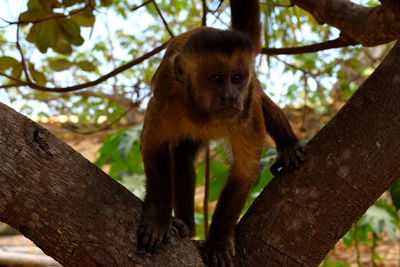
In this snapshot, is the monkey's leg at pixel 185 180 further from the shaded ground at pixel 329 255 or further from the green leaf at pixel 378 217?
the shaded ground at pixel 329 255

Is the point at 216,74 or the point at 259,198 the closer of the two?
the point at 259,198

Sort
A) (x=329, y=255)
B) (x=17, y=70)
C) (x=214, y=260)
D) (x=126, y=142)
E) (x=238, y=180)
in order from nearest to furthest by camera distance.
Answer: (x=214, y=260), (x=238, y=180), (x=17, y=70), (x=126, y=142), (x=329, y=255)

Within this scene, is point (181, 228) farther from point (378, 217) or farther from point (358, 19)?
point (378, 217)

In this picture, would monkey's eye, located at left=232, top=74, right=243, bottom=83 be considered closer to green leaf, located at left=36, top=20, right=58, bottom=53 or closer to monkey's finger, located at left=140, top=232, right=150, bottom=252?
monkey's finger, located at left=140, top=232, right=150, bottom=252

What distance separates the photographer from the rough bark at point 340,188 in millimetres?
2021

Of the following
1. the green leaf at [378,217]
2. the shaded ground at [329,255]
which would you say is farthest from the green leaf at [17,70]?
the green leaf at [378,217]

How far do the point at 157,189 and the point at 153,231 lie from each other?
0.47 metres

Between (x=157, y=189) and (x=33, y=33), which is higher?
(x=33, y=33)

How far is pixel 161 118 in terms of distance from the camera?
2500 mm

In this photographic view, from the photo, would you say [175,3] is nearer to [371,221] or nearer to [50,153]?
[371,221]

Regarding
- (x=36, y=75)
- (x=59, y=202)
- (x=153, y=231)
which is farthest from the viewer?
(x=36, y=75)

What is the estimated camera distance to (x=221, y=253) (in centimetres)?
217

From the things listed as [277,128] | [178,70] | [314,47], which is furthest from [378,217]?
[178,70]

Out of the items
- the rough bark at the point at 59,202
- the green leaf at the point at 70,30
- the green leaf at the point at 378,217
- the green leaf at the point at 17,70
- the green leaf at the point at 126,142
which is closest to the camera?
the rough bark at the point at 59,202
